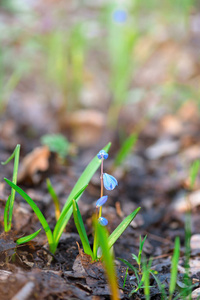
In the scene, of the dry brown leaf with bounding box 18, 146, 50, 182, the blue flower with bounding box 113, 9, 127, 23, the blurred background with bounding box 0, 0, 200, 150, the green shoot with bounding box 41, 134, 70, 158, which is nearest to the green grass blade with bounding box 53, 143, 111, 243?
the dry brown leaf with bounding box 18, 146, 50, 182

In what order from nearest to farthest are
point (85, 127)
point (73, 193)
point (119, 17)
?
point (73, 193) < point (85, 127) < point (119, 17)

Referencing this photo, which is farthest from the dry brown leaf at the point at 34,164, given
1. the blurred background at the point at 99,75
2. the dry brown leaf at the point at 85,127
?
the dry brown leaf at the point at 85,127

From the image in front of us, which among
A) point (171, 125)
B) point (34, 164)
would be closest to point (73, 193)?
point (34, 164)

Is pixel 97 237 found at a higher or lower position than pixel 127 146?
lower

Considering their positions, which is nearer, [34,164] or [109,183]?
[109,183]

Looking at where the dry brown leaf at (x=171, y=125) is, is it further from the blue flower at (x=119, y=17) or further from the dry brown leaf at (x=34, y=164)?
the dry brown leaf at (x=34, y=164)

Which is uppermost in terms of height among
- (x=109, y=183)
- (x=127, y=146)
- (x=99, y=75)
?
(x=99, y=75)

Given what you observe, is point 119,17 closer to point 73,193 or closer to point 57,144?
point 57,144
